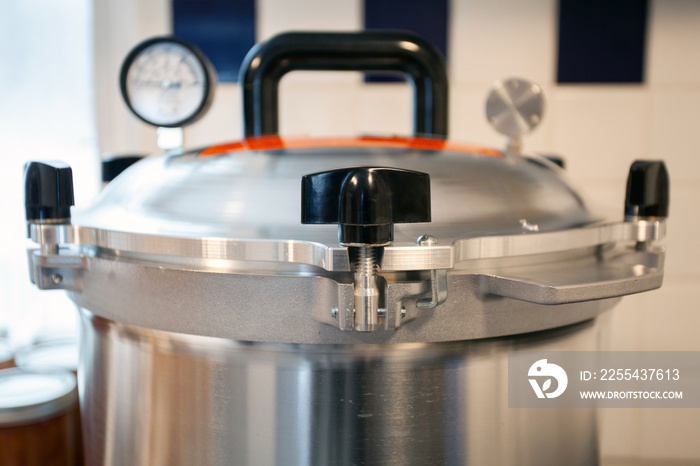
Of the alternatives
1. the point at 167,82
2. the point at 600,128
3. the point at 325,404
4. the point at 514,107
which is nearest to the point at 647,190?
the point at 514,107

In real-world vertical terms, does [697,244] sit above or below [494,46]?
below

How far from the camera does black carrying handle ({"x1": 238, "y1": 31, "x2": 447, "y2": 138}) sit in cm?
56

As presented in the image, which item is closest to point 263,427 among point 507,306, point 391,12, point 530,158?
point 507,306

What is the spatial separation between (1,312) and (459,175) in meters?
0.98

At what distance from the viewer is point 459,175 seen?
16.9 inches

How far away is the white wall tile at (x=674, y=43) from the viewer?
95cm

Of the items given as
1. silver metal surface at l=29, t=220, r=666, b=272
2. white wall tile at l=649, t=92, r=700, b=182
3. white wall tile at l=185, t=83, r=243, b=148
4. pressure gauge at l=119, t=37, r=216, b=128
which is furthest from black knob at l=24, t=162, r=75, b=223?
white wall tile at l=649, t=92, r=700, b=182

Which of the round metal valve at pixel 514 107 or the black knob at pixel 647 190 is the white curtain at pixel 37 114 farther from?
the black knob at pixel 647 190

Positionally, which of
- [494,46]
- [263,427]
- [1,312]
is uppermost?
[494,46]

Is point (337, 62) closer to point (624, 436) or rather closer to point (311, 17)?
→ point (311, 17)

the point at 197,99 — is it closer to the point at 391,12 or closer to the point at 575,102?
the point at 391,12

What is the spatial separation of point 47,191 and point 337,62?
29cm

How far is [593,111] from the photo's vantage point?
99cm

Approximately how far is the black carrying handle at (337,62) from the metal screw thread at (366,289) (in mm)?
299
